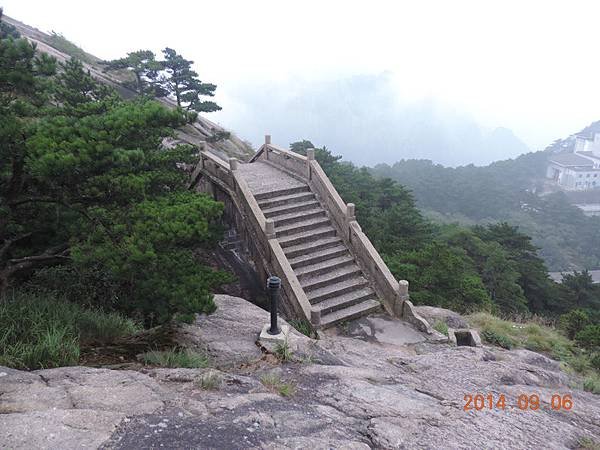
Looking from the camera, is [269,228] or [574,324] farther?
[574,324]

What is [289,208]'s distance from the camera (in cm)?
1090

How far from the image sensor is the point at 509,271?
19.7 meters

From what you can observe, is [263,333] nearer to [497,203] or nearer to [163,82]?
[163,82]

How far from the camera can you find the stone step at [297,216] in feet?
34.5

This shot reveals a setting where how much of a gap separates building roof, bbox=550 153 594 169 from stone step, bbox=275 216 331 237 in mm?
101899

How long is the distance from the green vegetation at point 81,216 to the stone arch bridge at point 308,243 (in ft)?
10.3

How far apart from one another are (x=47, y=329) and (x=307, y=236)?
6384 millimetres

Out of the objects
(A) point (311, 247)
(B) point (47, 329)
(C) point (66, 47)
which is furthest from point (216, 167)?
(C) point (66, 47)

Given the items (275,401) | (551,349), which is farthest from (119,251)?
(551,349)

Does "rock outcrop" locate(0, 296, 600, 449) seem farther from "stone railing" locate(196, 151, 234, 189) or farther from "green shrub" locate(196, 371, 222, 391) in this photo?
"stone railing" locate(196, 151, 234, 189)

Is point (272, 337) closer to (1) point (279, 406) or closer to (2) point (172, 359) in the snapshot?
(2) point (172, 359)

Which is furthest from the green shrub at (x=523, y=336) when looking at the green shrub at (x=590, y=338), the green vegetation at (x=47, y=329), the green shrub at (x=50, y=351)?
the green shrub at (x=50, y=351)

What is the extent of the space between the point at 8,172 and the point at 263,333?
13.6 ft

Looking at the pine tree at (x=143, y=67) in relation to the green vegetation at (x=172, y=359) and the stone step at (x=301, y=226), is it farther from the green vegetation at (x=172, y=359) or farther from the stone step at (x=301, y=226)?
the green vegetation at (x=172, y=359)
